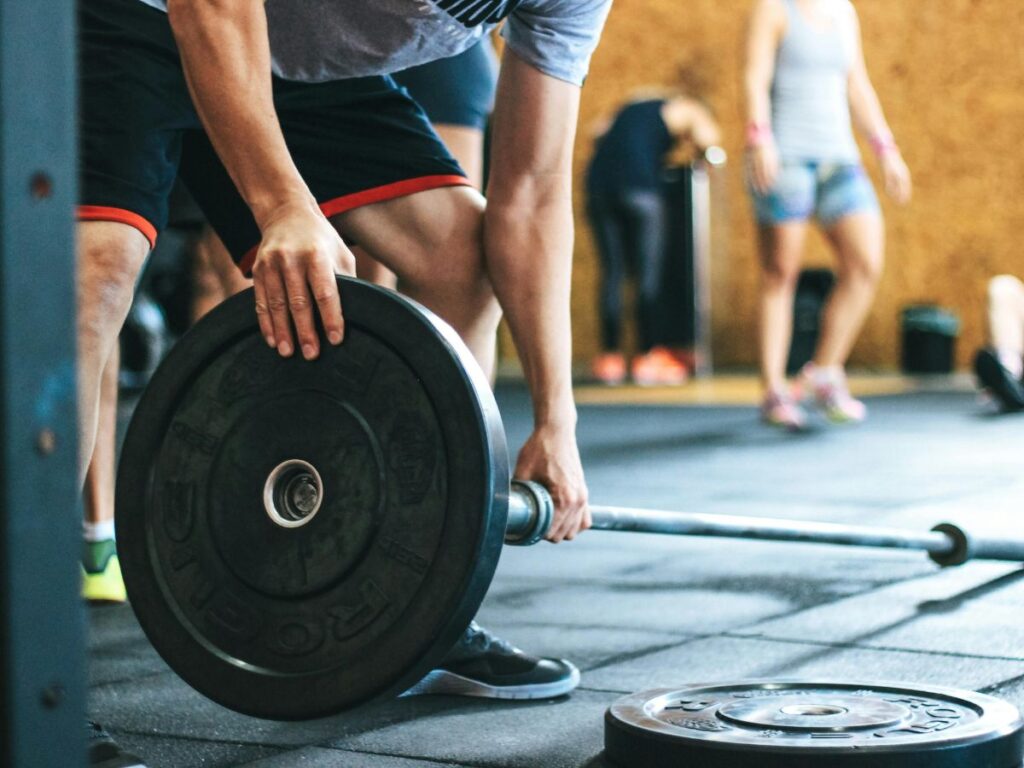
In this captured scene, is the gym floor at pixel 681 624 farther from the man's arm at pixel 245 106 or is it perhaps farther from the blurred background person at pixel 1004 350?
the blurred background person at pixel 1004 350

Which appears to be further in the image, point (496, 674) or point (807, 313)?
point (807, 313)

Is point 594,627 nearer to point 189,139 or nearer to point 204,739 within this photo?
point 204,739

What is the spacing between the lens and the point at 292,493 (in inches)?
48.0

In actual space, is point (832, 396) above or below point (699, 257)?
below

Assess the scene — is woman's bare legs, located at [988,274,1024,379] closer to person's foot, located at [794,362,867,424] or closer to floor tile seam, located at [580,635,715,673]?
person's foot, located at [794,362,867,424]

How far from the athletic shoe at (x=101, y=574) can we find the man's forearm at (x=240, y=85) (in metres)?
0.90

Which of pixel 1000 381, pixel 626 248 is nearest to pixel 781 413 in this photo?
pixel 1000 381

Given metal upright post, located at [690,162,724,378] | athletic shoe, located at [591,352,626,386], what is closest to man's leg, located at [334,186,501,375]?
athletic shoe, located at [591,352,626,386]

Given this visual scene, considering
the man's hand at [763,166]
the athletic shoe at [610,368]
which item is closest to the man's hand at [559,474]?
the man's hand at [763,166]

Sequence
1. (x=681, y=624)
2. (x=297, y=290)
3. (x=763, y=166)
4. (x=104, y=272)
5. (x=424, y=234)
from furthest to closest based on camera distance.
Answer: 1. (x=763, y=166)
2. (x=681, y=624)
3. (x=424, y=234)
4. (x=104, y=272)
5. (x=297, y=290)

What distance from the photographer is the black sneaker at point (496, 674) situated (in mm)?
1565

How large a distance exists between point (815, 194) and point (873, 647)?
308 cm

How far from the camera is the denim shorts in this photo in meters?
4.50

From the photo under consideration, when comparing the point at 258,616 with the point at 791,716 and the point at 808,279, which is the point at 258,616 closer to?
the point at 791,716
